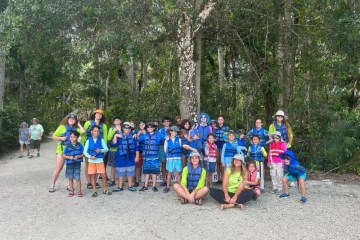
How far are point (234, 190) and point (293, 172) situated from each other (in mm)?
Answer: 1304

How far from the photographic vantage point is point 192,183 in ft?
21.4

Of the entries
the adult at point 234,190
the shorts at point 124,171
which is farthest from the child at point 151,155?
the adult at point 234,190

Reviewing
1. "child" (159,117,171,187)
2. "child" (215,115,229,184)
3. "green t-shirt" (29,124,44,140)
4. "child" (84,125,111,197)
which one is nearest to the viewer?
"child" (84,125,111,197)

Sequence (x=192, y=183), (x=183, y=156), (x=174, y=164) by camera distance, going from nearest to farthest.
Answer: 1. (x=192, y=183)
2. (x=174, y=164)
3. (x=183, y=156)

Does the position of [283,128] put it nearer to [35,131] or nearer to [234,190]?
[234,190]

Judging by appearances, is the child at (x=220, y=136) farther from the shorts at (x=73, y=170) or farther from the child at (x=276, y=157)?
the shorts at (x=73, y=170)

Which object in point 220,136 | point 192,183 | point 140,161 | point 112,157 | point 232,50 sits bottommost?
point 192,183

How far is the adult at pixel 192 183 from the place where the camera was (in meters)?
6.38

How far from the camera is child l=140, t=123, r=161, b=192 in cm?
739

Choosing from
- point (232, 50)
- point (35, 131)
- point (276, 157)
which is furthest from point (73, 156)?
point (232, 50)

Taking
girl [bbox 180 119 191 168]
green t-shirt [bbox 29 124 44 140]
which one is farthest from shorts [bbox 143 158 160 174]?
green t-shirt [bbox 29 124 44 140]

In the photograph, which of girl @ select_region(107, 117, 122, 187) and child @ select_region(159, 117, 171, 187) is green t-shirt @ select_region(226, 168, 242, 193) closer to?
child @ select_region(159, 117, 171, 187)

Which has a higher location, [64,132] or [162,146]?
[64,132]

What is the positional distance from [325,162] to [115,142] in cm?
606
